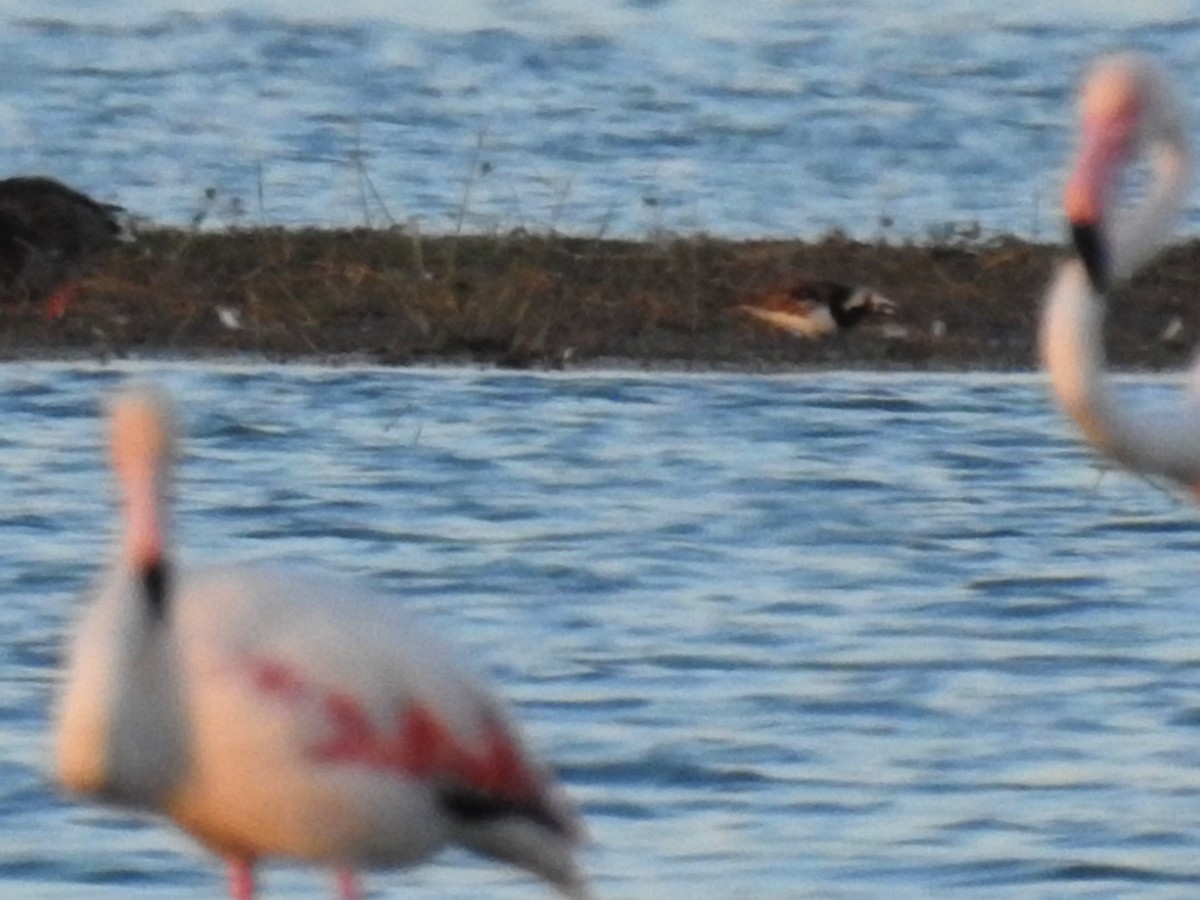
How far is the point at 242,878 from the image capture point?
6848 mm

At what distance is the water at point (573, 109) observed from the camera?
18516 millimetres

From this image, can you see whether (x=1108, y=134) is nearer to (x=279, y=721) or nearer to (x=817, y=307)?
(x=279, y=721)

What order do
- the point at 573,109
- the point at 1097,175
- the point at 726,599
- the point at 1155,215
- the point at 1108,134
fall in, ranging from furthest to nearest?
the point at 573,109 → the point at 726,599 → the point at 1155,215 → the point at 1108,134 → the point at 1097,175

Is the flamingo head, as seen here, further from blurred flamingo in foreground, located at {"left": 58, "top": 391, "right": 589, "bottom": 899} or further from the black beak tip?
blurred flamingo in foreground, located at {"left": 58, "top": 391, "right": 589, "bottom": 899}

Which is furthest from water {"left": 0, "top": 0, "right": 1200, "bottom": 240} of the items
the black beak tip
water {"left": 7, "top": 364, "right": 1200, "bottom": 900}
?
the black beak tip

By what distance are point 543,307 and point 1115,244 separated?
6.88 meters

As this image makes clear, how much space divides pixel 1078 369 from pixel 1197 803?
5.38 ft

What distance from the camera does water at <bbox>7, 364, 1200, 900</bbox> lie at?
8539mm

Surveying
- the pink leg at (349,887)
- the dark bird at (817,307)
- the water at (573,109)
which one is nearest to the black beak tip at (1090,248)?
the pink leg at (349,887)

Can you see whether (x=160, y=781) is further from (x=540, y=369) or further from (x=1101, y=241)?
(x=540, y=369)

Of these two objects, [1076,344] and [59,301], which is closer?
[1076,344]

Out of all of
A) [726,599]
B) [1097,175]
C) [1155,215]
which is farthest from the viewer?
[726,599]

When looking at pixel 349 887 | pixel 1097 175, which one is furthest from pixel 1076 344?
pixel 349 887

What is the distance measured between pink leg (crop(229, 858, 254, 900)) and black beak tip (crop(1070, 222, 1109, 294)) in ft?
6.07
